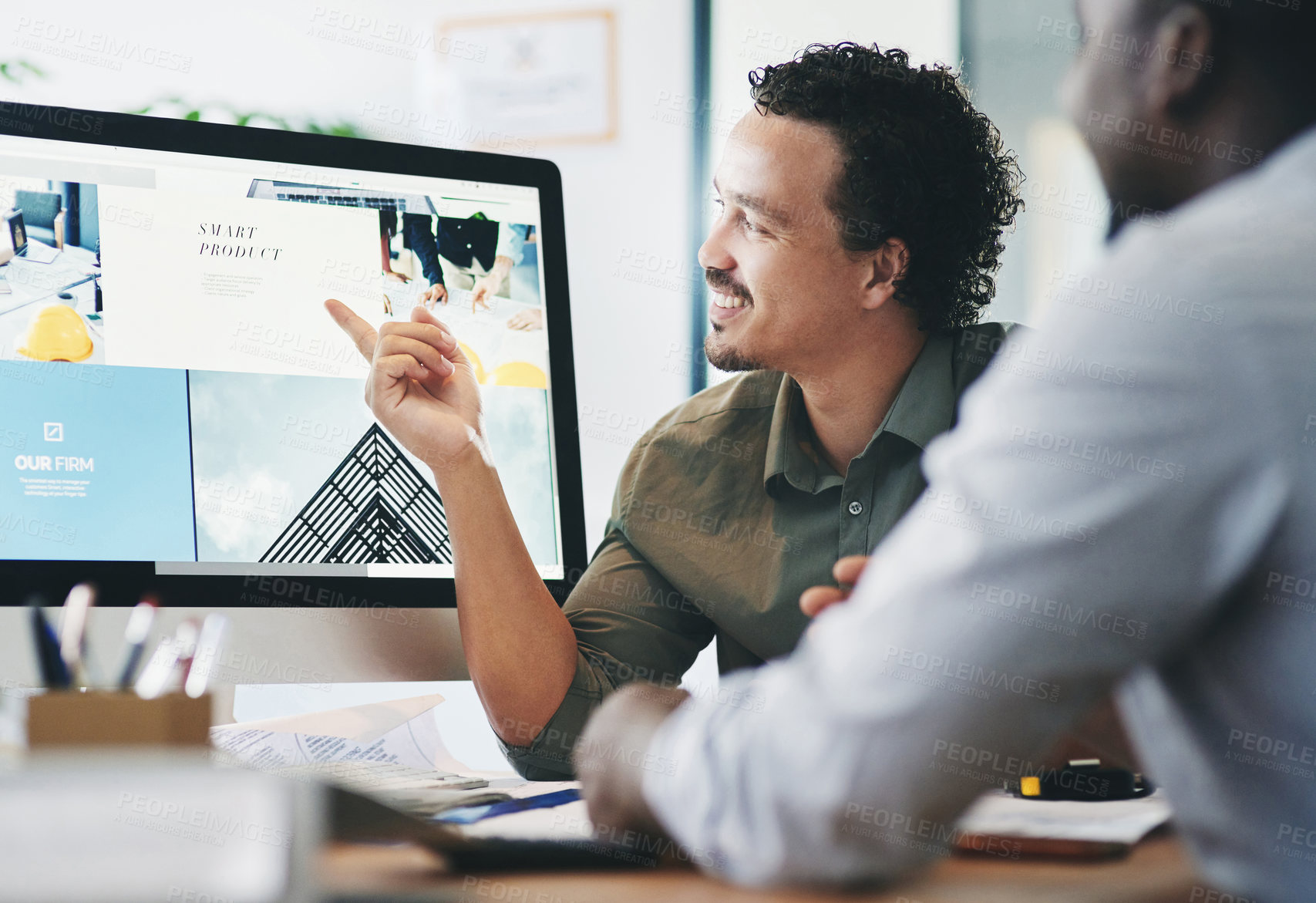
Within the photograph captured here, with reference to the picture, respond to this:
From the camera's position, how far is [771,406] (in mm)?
1183

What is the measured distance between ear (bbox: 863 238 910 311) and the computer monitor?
1.53 ft

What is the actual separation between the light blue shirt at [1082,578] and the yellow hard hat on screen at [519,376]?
60cm

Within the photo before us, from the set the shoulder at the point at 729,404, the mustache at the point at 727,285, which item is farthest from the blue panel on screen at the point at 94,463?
the mustache at the point at 727,285

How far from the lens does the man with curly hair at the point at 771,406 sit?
0.91 m

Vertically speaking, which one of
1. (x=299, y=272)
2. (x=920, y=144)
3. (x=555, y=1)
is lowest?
(x=299, y=272)

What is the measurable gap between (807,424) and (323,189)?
0.58 meters

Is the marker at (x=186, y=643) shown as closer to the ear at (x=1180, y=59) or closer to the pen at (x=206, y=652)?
the pen at (x=206, y=652)

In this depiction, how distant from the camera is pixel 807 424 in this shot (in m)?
1.17

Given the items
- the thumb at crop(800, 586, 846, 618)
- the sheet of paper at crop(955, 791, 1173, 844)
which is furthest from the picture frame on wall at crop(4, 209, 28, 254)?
the sheet of paper at crop(955, 791, 1173, 844)

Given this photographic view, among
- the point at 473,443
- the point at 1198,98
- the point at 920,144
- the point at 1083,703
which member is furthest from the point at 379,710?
the point at 920,144

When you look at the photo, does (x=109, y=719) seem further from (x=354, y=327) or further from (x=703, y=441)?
(x=703, y=441)

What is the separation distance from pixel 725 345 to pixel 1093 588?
0.83m

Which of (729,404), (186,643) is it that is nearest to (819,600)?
(186,643)

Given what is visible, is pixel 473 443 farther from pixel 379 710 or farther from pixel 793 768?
pixel 793 768
